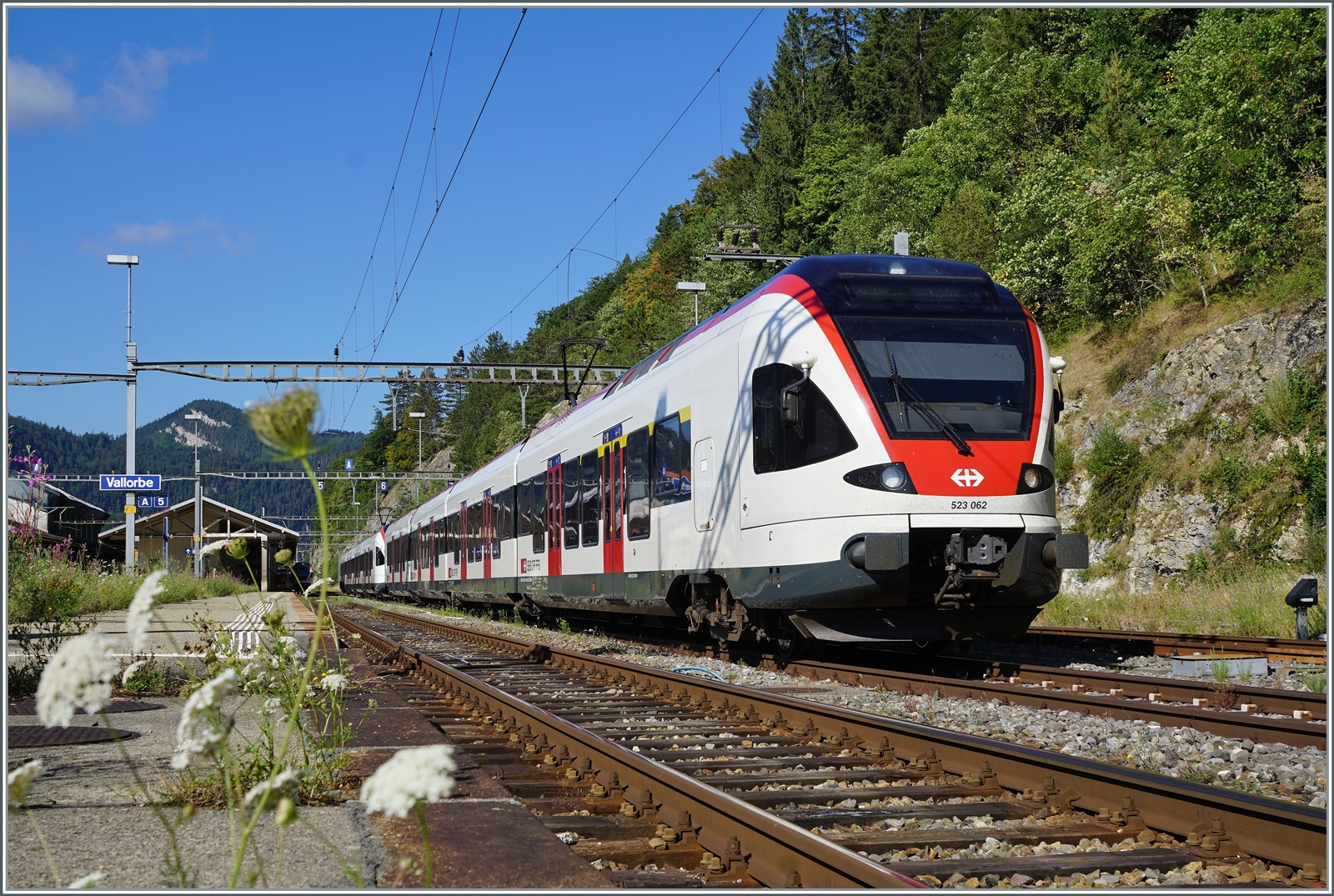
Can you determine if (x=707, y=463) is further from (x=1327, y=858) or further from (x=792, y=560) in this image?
(x=1327, y=858)

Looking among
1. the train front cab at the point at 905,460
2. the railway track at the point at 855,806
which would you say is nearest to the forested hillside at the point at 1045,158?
the train front cab at the point at 905,460

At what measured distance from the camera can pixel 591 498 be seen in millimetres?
16312

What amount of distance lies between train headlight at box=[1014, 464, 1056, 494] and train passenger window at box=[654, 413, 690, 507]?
377 cm

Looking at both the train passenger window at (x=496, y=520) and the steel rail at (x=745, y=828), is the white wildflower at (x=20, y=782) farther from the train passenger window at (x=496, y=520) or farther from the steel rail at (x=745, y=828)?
the train passenger window at (x=496, y=520)

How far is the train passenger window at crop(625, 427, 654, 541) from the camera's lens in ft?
45.4

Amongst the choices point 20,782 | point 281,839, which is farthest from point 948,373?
point 20,782

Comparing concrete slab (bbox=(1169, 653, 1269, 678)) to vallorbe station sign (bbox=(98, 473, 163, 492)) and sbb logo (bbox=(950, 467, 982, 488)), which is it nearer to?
sbb logo (bbox=(950, 467, 982, 488))

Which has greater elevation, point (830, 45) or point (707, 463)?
point (830, 45)

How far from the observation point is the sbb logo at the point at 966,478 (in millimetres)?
9469

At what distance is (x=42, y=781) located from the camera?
5.69m

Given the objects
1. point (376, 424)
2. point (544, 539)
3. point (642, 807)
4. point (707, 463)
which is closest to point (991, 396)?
point (707, 463)

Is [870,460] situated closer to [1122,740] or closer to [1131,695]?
[1131,695]

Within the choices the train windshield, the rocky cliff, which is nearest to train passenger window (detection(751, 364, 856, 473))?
the train windshield

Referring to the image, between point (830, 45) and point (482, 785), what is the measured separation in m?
71.3
